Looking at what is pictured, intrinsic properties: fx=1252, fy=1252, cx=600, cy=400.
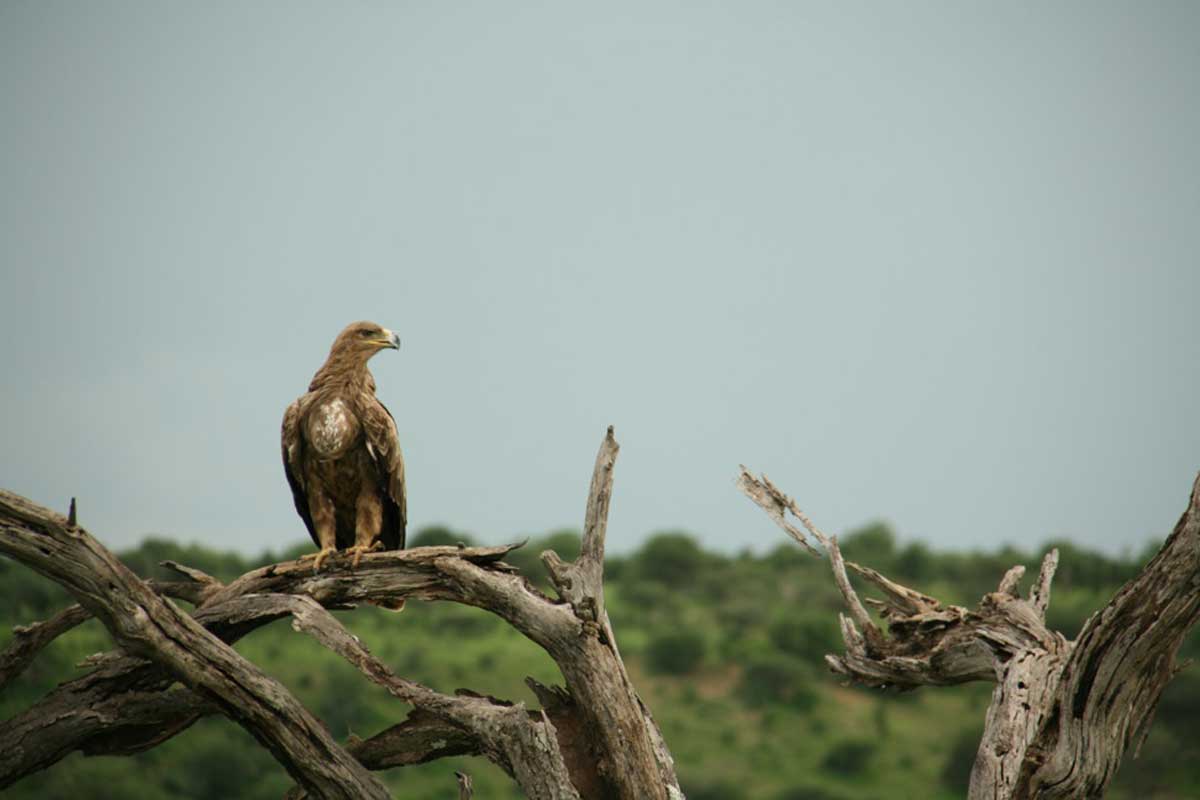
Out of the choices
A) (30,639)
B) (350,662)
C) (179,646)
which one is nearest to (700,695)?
(30,639)

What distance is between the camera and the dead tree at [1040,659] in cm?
498

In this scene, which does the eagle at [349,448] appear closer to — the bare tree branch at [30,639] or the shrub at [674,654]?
the bare tree branch at [30,639]

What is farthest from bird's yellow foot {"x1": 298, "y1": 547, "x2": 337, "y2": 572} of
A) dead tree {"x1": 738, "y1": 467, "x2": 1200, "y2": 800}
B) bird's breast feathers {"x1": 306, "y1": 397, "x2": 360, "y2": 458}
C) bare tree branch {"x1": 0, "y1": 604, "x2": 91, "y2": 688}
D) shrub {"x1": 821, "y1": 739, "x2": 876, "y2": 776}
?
shrub {"x1": 821, "y1": 739, "x2": 876, "y2": 776}

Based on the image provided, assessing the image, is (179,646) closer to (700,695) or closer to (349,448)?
(349,448)

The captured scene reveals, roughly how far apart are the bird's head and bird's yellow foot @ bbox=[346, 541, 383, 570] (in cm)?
102

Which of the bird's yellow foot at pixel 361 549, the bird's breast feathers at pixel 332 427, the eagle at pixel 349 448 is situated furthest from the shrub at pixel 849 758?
the bird's breast feathers at pixel 332 427

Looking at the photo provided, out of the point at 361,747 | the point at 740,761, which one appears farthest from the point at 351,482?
the point at 740,761

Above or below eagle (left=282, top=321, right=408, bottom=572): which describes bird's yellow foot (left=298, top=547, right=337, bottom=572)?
below

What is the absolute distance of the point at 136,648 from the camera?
5.52 meters

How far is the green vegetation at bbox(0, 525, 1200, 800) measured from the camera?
67.3 ft

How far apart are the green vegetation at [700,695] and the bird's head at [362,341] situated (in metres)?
11.9

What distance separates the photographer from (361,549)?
6539 millimetres

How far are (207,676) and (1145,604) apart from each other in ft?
13.0

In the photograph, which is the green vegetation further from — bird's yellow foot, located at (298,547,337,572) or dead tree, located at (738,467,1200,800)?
dead tree, located at (738,467,1200,800)
